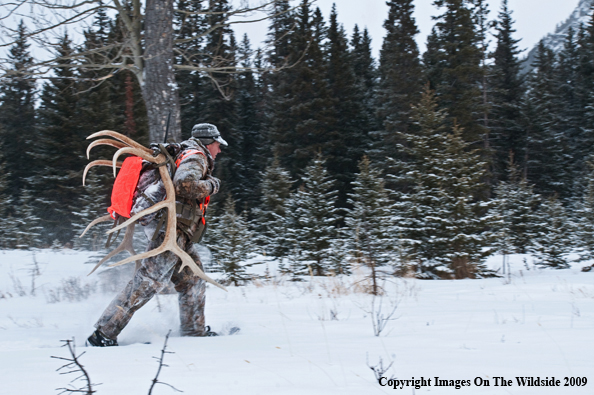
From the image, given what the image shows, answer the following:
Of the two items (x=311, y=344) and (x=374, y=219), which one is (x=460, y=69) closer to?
(x=374, y=219)

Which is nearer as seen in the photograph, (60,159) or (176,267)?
(176,267)

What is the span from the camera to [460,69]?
28312 millimetres

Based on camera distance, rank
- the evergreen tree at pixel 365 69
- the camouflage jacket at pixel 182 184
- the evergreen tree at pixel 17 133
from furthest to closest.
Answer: the evergreen tree at pixel 365 69 → the evergreen tree at pixel 17 133 → the camouflage jacket at pixel 182 184

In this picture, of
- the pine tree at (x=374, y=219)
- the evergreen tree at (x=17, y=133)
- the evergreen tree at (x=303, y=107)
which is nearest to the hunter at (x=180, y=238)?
the pine tree at (x=374, y=219)

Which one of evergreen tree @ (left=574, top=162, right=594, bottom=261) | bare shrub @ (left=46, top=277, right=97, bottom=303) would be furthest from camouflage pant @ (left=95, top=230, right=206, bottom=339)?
evergreen tree @ (left=574, top=162, right=594, bottom=261)

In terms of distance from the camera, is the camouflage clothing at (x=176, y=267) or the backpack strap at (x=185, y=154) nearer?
the camouflage clothing at (x=176, y=267)

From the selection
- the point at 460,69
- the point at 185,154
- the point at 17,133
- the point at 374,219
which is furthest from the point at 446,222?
the point at 17,133

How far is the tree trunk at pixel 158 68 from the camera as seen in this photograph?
7.33 m

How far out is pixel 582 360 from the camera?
9.93 feet

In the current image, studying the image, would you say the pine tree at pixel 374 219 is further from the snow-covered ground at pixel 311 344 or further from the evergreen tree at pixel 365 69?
the evergreen tree at pixel 365 69

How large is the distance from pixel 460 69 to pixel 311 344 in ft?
91.9

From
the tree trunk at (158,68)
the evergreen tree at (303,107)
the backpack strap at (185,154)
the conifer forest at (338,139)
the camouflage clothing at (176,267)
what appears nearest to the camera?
the camouflage clothing at (176,267)

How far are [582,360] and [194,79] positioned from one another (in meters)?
38.1

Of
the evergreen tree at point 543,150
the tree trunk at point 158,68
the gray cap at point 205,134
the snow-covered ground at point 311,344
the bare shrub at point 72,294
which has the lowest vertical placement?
the snow-covered ground at point 311,344
